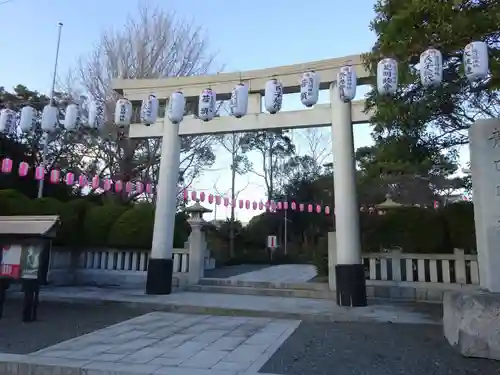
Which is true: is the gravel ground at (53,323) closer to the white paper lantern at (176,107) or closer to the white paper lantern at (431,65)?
the white paper lantern at (176,107)

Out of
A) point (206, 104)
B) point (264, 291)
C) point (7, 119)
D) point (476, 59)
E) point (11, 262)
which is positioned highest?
point (206, 104)

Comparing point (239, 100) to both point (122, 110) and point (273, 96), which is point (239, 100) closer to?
point (273, 96)

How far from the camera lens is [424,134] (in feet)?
19.8

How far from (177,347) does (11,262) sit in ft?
11.0

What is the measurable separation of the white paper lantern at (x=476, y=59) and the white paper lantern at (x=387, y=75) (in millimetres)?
867

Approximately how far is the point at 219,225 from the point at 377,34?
20.1m

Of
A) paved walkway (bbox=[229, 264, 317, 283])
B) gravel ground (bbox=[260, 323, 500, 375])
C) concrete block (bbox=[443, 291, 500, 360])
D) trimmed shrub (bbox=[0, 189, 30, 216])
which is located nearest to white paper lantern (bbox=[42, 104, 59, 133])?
trimmed shrub (bbox=[0, 189, 30, 216])

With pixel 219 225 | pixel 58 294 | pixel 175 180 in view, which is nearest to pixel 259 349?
pixel 175 180

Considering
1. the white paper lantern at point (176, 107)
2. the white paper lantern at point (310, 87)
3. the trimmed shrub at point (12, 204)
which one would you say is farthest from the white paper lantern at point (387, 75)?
the trimmed shrub at point (12, 204)

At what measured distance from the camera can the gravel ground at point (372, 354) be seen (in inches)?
163

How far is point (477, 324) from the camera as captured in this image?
14.8 feet

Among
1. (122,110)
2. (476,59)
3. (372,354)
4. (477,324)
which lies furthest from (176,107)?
(477,324)

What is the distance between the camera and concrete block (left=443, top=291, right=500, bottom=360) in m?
4.43

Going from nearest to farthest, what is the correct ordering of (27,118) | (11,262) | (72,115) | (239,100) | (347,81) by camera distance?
(11,262) → (347,81) → (239,100) → (72,115) → (27,118)
